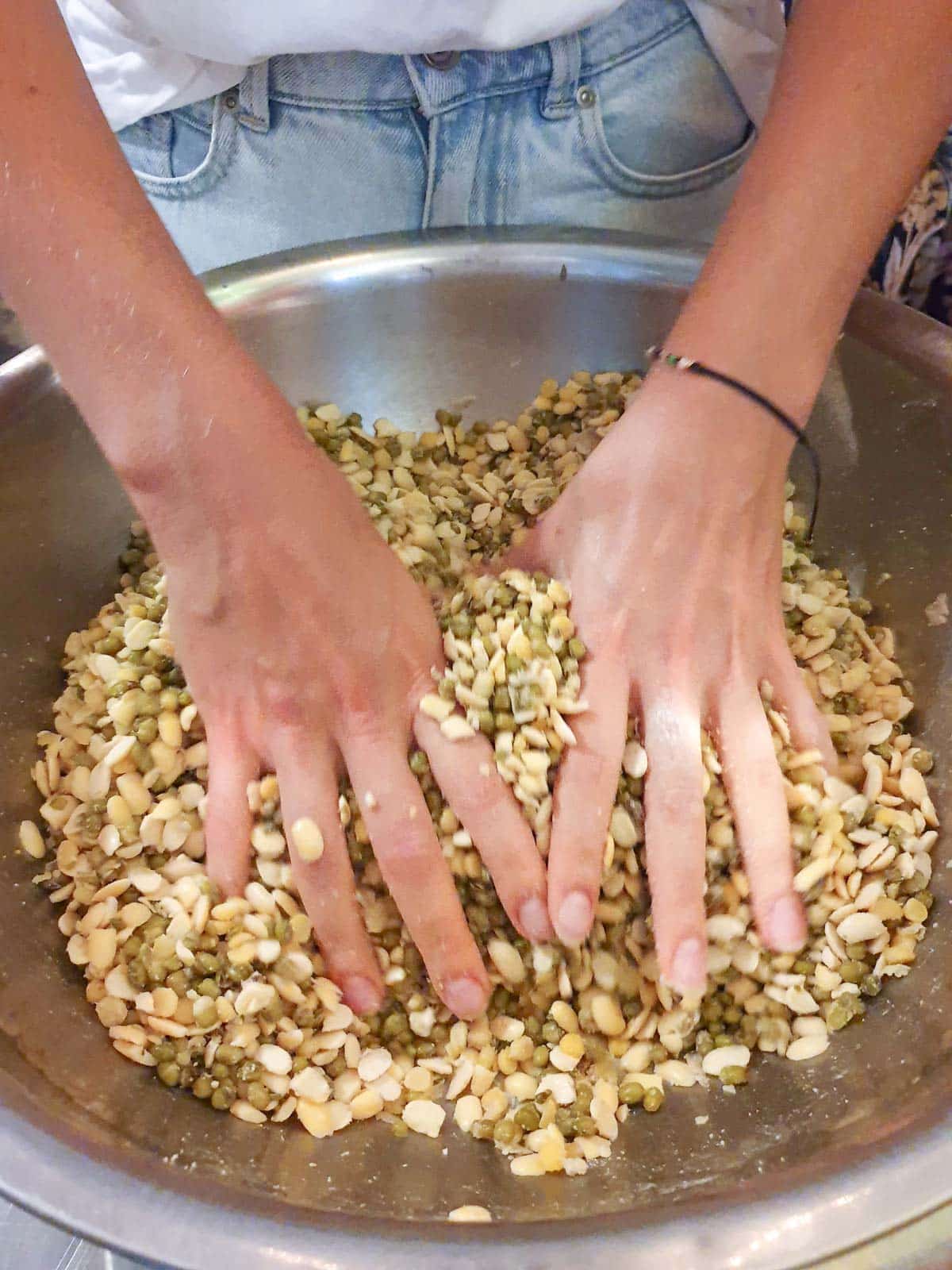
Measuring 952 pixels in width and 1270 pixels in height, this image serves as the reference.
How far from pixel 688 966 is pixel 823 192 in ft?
1.71

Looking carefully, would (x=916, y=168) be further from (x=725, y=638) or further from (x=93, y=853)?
(x=93, y=853)

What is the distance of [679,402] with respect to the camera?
691mm

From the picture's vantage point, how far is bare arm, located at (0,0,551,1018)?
59cm

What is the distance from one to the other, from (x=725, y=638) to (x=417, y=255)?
475 mm

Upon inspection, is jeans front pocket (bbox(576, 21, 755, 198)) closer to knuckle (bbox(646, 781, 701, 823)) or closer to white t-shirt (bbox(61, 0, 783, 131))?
white t-shirt (bbox(61, 0, 783, 131))

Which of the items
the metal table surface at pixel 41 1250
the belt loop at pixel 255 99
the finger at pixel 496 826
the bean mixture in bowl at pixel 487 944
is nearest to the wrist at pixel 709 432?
the bean mixture in bowl at pixel 487 944

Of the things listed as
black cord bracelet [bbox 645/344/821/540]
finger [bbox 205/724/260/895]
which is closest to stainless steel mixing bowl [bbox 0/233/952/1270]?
black cord bracelet [bbox 645/344/821/540]

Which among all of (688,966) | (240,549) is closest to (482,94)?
(240,549)

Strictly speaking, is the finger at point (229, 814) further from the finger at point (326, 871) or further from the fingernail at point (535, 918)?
the fingernail at point (535, 918)

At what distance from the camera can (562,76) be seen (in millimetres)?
866

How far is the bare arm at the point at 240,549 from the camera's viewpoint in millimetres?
586

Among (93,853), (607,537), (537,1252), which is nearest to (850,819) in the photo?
(607,537)

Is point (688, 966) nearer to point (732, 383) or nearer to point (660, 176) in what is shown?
point (732, 383)

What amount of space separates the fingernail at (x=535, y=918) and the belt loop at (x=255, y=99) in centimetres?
71
